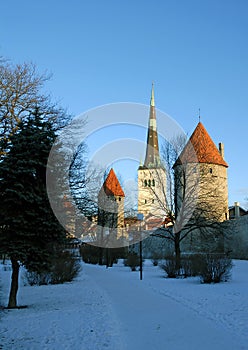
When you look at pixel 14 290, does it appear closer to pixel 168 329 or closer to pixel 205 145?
pixel 168 329

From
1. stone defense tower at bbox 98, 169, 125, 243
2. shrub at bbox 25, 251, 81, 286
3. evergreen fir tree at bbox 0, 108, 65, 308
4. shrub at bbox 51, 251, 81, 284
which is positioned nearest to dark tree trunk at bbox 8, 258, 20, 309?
evergreen fir tree at bbox 0, 108, 65, 308

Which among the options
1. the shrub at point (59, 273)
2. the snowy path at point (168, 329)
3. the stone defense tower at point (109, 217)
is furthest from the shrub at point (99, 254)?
the snowy path at point (168, 329)

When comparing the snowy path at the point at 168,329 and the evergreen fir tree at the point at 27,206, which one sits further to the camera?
the evergreen fir tree at the point at 27,206

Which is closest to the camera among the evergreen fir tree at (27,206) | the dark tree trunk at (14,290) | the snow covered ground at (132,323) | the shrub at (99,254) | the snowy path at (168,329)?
the snowy path at (168,329)

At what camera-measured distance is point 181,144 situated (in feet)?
95.5

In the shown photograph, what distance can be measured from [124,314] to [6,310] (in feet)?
11.1

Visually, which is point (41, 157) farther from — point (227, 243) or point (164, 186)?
point (227, 243)

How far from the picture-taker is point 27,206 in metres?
10.8

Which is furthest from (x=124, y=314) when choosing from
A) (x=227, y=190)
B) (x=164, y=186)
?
(x=227, y=190)

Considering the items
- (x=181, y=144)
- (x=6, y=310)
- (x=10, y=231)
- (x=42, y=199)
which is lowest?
(x=6, y=310)

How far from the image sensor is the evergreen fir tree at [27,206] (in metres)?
10.5

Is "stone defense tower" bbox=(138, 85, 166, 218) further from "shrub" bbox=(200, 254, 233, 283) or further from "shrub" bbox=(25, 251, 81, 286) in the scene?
"shrub" bbox=(200, 254, 233, 283)

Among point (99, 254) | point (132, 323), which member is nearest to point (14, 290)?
point (132, 323)

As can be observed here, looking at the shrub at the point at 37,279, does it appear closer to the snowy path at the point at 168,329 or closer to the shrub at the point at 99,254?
the snowy path at the point at 168,329
